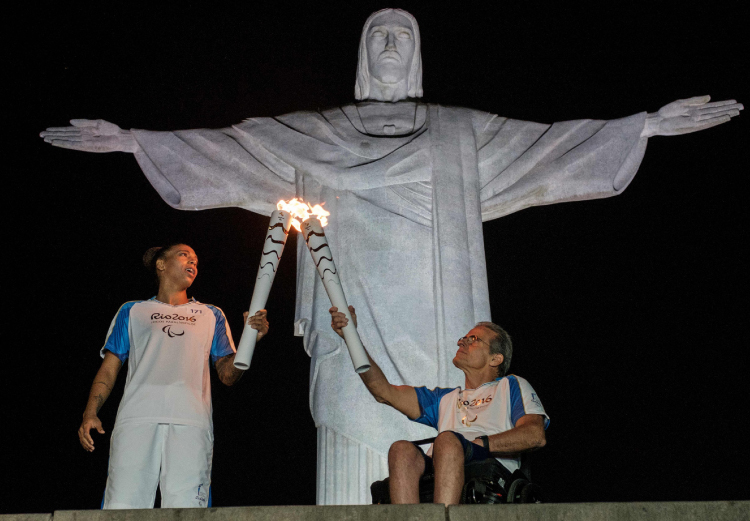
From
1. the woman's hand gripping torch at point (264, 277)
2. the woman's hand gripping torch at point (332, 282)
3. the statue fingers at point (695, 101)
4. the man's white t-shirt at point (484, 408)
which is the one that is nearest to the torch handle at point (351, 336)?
the woman's hand gripping torch at point (332, 282)

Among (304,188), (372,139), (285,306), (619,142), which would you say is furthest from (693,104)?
(285,306)

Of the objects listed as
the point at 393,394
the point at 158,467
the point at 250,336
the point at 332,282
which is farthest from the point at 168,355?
the point at 393,394

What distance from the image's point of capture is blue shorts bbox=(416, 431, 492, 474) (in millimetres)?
3832

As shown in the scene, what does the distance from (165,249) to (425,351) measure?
4.85 feet

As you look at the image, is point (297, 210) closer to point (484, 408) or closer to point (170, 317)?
point (170, 317)

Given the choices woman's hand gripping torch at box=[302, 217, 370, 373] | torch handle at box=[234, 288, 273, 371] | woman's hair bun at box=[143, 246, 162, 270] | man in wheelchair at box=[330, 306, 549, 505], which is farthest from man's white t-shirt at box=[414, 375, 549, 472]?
woman's hair bun at box=[143, 246, 162, 270]

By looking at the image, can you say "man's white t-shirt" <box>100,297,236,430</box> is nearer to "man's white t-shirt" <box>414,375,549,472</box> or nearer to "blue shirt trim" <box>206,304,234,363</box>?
"blue shirt trim" <box>206,304,234,363</box>

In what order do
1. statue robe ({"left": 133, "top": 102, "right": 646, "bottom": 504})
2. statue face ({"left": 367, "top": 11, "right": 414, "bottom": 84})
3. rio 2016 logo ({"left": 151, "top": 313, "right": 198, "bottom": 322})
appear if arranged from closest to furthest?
1. rio 2016 logo ({"left": 151, "top": 313, "right": 198, "bottom": 322})
2. statue robe ({"left": 133, "top": 102, "right": 646, "bottom": 504})
3. statue face ({"left": 367, "top": 11, "right": 414, "bottom": 84})

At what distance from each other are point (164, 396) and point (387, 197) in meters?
1.78

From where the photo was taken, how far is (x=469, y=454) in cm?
385

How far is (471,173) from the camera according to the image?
5.69 metres

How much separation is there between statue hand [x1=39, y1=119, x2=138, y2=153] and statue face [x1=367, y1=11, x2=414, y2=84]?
5.31 ft

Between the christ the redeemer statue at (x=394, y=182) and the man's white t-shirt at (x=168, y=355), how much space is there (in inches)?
25.3

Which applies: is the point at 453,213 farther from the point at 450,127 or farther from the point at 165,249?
the point at 165,249
